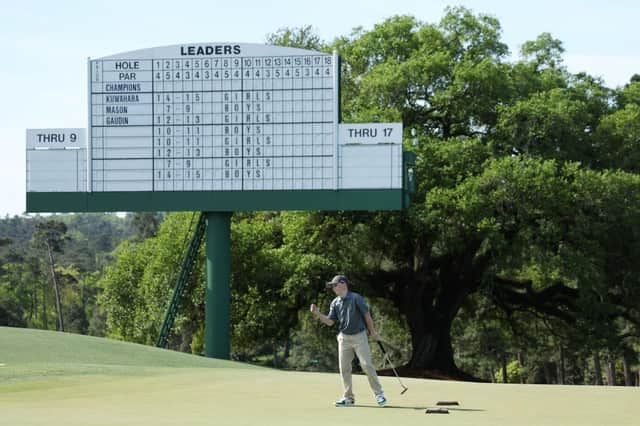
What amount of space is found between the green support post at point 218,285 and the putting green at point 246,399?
9447 mm

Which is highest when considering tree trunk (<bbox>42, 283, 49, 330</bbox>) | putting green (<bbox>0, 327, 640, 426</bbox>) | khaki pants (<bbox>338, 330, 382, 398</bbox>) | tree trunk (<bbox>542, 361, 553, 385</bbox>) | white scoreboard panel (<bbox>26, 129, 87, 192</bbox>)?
white scoreboard panel (<bbox>26, 129, 87, 192</bbox>)

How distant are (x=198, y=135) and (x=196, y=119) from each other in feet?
1.53

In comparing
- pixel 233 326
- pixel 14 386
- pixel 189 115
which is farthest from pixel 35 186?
pixel 14 386

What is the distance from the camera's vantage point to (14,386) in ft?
62.4

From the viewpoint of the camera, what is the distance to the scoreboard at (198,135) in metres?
34.2

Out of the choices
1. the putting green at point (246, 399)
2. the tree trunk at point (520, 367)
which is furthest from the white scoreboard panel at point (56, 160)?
the tree trunk at point (520, 367)

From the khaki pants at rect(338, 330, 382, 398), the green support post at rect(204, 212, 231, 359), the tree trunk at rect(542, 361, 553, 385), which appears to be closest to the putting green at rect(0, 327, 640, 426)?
the khaki pants at rect(338, 330, 382, 398)

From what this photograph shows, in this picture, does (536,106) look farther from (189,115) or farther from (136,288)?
(136,288)

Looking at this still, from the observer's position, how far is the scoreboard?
3425 cm

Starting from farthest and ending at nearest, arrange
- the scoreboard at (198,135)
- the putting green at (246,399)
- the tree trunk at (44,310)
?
the tree trunk at (44,310)
the scoreboard at (198,135)
the putting green at (246,399)

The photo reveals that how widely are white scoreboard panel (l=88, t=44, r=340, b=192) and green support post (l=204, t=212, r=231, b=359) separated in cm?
138

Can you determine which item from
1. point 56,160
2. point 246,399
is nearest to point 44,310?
point 56,160

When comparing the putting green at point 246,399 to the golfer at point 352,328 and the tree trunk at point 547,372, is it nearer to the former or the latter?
the golfer at point 352,328

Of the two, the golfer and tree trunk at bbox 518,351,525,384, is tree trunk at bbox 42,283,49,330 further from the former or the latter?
the golfer
